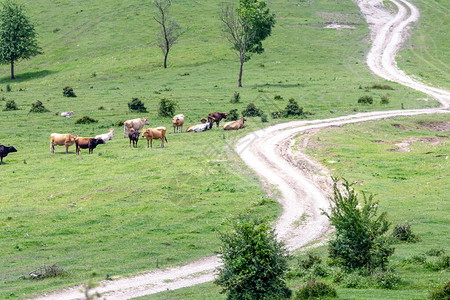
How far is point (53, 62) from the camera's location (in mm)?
99938

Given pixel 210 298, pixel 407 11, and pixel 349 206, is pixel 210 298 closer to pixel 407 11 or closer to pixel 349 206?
pixel 349 206

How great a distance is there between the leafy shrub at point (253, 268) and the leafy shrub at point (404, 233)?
30.0 feet

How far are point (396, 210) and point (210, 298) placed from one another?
48.6ft

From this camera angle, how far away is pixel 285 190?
3341cm

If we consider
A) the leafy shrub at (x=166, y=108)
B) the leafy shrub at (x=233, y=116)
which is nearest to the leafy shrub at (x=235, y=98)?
the leafy shrub at (x=233, y=116)

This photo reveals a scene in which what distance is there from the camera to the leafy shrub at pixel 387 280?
56.9 feet

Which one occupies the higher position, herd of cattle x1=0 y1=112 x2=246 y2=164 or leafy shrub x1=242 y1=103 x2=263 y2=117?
leafy shrub x1=242 y1=103 x2=263 y2=117

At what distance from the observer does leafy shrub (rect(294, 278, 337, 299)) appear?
16.6 meters

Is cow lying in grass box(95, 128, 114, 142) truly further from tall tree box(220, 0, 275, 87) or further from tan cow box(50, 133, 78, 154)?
tall tree box(220, 0, 275, 87)

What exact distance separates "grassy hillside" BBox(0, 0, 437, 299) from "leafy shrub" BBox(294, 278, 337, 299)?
23.4 ft

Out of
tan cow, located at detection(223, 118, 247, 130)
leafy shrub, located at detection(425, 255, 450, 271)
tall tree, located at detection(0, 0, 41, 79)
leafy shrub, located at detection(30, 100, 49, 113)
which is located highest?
tall tree, located at detection(0, 0, 41, 79)

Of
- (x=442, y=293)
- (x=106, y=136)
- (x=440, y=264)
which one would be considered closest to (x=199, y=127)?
(x=106, y=136)

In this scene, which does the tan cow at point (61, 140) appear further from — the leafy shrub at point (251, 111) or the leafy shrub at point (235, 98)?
the leafy shrub at point (235, 98)

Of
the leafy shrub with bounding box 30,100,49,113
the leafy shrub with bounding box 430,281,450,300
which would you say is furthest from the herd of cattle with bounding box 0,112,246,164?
the leafy shrub with bounding box 430,281,450,300
